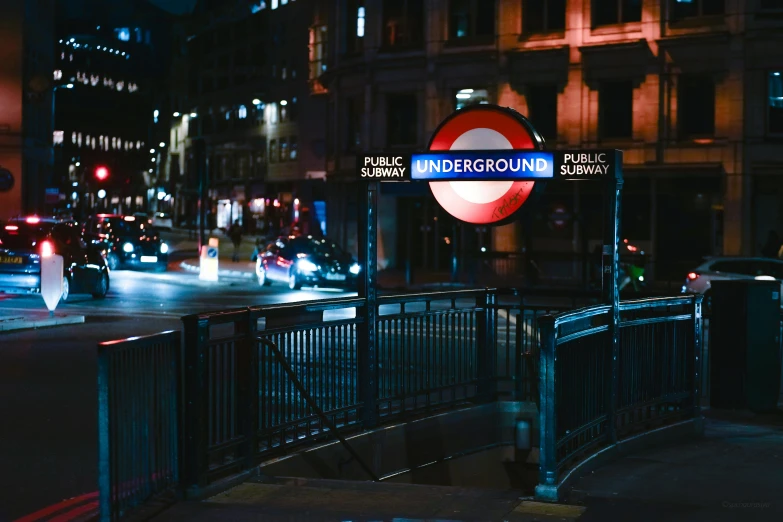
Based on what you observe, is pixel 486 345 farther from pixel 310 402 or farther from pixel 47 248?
pixel 47 248

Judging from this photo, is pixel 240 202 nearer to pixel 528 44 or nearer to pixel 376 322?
pixel 528 44

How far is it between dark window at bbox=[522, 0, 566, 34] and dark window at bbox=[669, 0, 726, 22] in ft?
13.4

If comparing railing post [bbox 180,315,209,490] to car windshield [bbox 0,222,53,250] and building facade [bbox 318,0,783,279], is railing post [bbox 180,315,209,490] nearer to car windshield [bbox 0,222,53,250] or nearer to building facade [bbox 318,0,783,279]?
car windshield [bbox 0,222,53,250]

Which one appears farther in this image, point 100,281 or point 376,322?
point 100,281

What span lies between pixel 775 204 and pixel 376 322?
29.1 m

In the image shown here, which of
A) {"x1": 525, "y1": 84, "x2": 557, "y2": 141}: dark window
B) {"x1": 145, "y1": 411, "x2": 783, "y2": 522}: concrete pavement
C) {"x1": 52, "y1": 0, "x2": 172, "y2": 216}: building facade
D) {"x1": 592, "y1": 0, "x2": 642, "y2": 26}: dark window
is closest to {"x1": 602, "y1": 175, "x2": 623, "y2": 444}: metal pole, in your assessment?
{"x1": 145, "y1": 411, "x2": 783, "y2": 522}: concrete pavement

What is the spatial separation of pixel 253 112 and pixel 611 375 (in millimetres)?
74071

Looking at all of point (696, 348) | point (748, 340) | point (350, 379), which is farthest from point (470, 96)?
point (350, 379)

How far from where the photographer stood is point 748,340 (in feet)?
37.8

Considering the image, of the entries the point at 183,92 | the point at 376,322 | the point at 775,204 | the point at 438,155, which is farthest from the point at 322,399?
the point at 183,92

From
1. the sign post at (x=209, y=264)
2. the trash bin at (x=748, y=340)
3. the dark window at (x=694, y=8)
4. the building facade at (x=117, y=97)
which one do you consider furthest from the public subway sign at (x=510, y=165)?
the building facade at (x=117, y=97)

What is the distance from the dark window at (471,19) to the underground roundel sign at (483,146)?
33.0 meters

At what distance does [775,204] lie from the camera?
3575 cm

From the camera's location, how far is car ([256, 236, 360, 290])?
31.6 m
